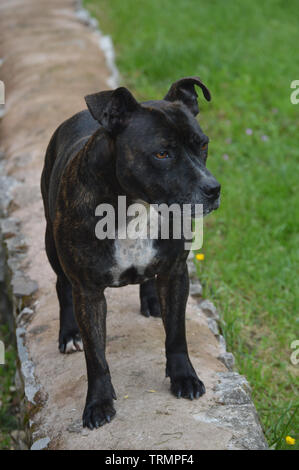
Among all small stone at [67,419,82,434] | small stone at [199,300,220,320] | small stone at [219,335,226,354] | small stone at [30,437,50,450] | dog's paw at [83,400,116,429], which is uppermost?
small stone at [199,300,220,320]

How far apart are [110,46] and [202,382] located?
599cm

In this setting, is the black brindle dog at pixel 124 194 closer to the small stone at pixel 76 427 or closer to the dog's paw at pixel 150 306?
the small stone at pixel 76 427

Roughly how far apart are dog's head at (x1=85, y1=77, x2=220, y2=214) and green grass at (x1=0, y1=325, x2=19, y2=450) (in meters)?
2.23

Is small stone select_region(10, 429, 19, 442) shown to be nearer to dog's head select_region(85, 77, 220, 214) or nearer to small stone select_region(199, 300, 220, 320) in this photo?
small stone select_region(199, 300, 220, 320)

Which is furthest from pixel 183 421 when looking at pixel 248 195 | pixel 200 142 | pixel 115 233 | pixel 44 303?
pixel 248 195

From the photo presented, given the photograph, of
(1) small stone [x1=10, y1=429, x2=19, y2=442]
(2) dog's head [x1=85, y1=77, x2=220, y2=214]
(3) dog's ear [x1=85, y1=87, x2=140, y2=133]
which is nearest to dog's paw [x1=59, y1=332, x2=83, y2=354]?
(1) small stone [x1=10, y1=429, x2=19, y2=442]

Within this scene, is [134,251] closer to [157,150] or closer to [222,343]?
[157,150]

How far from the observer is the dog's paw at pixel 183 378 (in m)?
2.88

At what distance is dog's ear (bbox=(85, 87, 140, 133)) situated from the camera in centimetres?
248

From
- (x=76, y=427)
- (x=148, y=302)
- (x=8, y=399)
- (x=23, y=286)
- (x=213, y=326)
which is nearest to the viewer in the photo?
(x=76, y=427)

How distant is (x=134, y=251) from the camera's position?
8.77ft

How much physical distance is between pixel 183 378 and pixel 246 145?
3560mm

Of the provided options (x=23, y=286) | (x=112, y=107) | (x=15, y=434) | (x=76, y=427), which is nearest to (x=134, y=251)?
(x=112, y=107)

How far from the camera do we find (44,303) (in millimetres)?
3932
